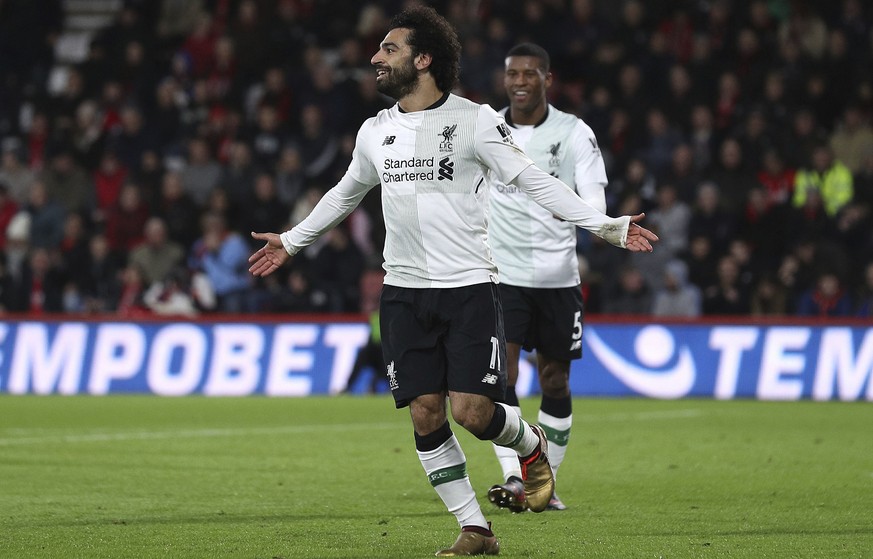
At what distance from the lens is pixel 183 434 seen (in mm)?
12531

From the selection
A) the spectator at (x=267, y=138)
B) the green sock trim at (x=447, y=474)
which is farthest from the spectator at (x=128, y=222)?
the green sock trim at (x=447, y=474)

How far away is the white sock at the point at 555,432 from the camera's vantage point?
859 centimetres

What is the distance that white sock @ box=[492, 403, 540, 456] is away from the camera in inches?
269

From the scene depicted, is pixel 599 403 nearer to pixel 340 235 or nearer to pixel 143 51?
pixel 340 235

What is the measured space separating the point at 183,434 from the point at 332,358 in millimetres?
5259

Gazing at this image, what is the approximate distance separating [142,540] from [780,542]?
2.85 metres

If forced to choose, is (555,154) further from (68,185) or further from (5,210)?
(5,210)

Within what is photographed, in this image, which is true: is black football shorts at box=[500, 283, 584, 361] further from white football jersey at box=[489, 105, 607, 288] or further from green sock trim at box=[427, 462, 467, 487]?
green sock trim at box=[427, 462, 467, 487]

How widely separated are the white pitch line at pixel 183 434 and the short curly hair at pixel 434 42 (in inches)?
245

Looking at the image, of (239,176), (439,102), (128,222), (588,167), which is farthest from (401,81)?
(128,222)

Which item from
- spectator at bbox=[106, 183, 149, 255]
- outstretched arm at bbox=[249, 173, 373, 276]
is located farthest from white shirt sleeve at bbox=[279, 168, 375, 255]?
spectator at bbox=[106, 183, 149, 255]

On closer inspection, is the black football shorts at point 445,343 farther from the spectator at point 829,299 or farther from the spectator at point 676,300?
the spectator at point 829,299

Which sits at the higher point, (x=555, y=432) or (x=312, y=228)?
(x=312, y=228)

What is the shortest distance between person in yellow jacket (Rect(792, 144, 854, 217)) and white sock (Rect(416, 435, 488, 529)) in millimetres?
12960
